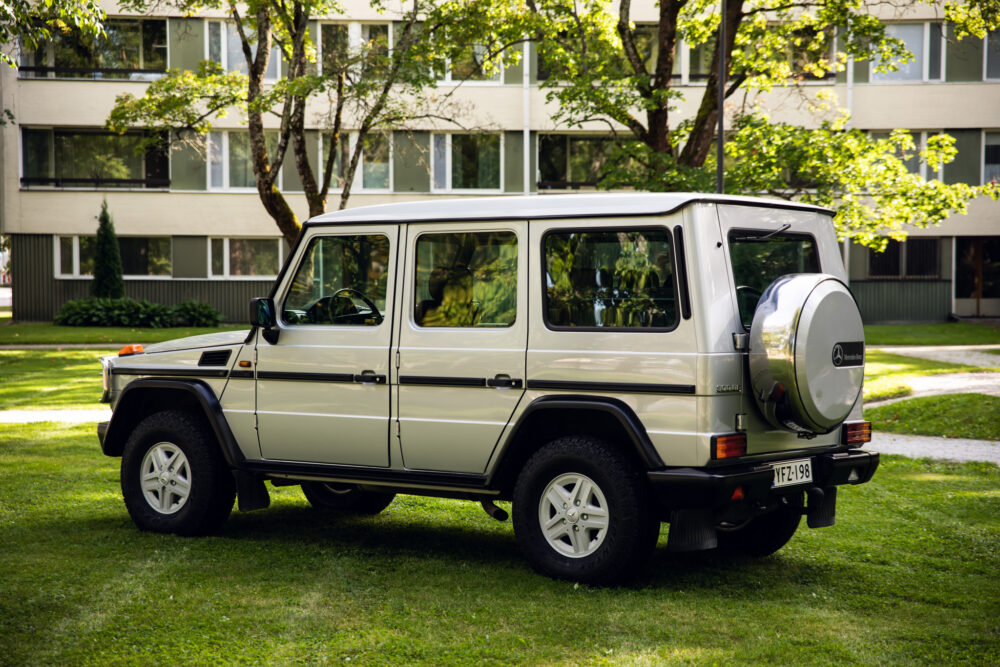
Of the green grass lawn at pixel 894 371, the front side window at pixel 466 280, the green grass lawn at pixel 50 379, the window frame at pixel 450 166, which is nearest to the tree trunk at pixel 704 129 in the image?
the green grass lawn at pixel 894 371

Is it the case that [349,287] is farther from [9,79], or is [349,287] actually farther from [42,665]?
[9,79]

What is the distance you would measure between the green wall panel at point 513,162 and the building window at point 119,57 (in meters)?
11.0

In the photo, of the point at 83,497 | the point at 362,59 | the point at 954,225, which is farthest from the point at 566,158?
the point at 83,497

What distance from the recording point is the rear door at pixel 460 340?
620cm

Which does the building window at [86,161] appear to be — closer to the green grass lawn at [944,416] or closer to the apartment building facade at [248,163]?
the apartment building facade at [248,163]

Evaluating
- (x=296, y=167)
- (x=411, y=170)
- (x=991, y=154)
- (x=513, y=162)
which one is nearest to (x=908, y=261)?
(x=991, y=154)

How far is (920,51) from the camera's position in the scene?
34562 millimetres

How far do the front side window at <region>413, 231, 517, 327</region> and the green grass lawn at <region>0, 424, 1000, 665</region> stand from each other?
4.78 feet

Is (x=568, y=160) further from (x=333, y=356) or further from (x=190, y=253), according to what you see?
(x=333, y=356)

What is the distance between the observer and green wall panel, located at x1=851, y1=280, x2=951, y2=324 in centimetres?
3544

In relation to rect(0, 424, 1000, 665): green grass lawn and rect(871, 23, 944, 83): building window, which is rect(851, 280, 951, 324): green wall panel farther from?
rect(0, 424, 1000, 665): green grass lawn

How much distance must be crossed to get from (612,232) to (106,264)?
29838 mm

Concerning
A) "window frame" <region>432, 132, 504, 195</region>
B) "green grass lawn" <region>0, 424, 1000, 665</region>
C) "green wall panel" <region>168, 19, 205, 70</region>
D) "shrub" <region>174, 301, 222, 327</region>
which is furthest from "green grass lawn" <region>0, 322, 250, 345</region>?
"green grass lawn" <region>0, 424, 1000, 665</region>

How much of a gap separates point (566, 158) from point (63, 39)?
15.6 m
